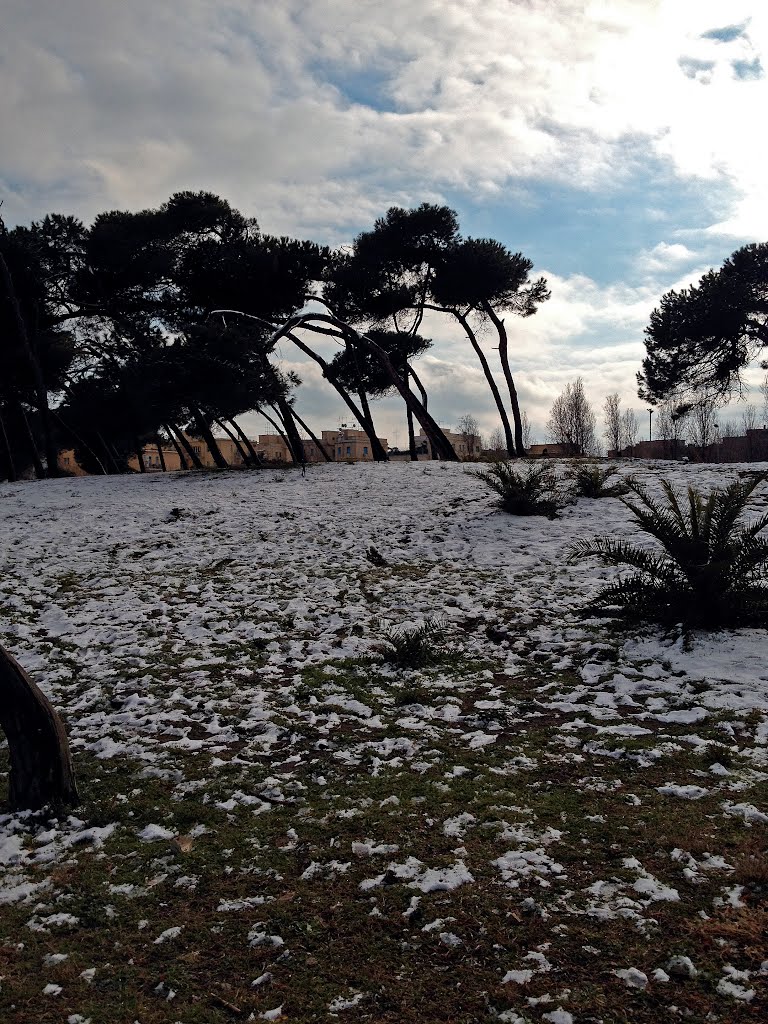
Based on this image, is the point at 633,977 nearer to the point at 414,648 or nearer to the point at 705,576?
the point at 414,648

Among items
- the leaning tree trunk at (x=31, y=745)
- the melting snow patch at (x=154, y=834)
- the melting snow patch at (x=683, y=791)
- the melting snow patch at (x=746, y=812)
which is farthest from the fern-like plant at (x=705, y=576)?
the leaning tree trunk at (x=31, y=745)

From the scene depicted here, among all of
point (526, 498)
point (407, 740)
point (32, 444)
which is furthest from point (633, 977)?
point (32, 444)

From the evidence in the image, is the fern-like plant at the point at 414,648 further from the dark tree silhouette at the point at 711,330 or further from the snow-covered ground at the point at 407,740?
the dark tree silhouette at the point at 711,330

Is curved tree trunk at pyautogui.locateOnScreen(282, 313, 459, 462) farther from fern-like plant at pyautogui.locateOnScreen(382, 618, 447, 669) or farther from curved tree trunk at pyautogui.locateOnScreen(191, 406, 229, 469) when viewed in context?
fern-like plant at pyautogui.locateOnScreen(382, 618, 447, 669)

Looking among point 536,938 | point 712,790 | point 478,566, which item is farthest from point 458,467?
point 536,938

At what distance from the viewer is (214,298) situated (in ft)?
71.9

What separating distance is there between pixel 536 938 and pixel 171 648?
444cm

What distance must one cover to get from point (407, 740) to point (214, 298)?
68.0 ft

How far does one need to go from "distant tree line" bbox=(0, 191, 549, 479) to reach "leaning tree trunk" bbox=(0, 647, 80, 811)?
14622 millimetres

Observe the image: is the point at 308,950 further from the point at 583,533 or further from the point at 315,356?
the point at 315,356

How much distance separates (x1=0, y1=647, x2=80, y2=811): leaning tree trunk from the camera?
3613 millimetres

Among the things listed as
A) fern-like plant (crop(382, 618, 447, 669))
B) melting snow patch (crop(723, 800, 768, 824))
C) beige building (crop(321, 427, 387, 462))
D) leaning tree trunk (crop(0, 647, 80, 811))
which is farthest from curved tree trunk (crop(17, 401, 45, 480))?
beige building (crop(321, 427, 387, 462))

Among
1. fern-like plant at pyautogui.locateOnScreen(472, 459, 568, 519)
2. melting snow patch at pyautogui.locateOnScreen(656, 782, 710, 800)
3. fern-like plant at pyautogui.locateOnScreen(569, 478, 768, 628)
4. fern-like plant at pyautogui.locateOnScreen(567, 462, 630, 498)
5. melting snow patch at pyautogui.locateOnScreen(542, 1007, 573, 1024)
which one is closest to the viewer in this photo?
melting snow patch at pyautogui.locateOnScreen(542, 1007, 573, 1024)

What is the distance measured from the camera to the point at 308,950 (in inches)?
98.4
